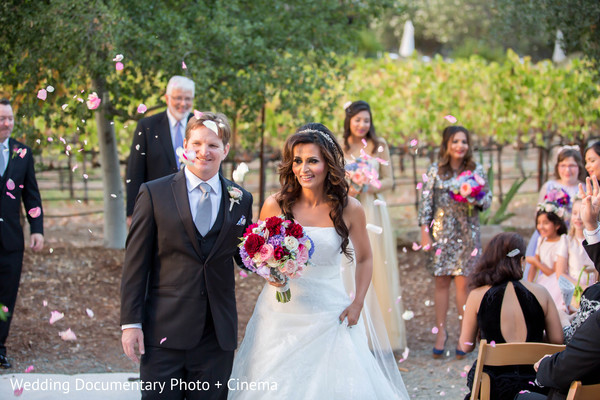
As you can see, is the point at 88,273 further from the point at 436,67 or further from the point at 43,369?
the point at 436,67

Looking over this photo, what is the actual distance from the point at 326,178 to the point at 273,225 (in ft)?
2.11

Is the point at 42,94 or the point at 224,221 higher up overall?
the point at 42,94

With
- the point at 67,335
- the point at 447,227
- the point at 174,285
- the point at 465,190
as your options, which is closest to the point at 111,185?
the point at 67,335

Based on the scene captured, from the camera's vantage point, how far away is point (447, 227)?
6.08m

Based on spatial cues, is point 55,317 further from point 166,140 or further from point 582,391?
point 582,391

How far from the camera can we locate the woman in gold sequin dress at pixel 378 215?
5855mm

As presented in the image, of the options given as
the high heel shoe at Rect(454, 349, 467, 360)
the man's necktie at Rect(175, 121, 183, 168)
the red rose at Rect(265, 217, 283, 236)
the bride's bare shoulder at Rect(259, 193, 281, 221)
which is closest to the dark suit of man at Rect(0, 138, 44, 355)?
the man's necktie at Rect(175, 121, 183, 168)

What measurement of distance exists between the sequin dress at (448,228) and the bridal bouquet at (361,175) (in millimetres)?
591

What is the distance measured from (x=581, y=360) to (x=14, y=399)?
3.61 meters

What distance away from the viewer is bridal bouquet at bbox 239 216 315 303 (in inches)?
131

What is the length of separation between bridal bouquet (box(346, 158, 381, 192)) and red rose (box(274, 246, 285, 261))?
2334 mm

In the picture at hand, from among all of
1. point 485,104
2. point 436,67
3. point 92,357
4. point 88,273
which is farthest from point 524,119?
point 92,357

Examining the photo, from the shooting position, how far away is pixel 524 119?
1173cm

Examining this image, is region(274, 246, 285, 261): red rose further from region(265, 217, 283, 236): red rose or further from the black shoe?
the black shoe
